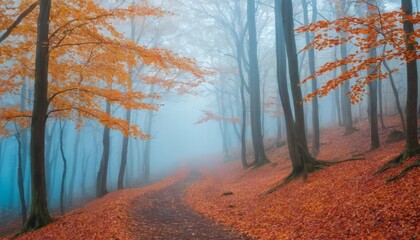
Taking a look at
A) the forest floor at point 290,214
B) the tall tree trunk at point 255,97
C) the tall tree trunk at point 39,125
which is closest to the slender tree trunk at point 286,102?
the forest floor at point 290,214

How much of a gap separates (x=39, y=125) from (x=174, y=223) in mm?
5791

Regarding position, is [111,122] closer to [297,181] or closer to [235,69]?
[297,181]

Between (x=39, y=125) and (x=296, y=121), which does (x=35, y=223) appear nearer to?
(x=39, y=125)

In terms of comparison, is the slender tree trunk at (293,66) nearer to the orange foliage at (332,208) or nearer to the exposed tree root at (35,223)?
the orange foliage at (332,208)

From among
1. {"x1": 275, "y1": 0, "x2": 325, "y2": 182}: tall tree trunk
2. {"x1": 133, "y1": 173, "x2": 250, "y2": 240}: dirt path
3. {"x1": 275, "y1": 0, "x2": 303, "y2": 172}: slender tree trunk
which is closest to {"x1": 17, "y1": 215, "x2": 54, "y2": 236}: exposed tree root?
{"x1": 133, "y1": 173, "x2": 250, "y2": 240}: dirt path

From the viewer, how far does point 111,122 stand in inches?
477

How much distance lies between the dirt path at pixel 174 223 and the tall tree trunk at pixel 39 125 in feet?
10.7

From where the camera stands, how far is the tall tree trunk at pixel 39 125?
1013 cm

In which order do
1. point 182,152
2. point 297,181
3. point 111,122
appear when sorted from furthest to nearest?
point 182,152 → point 111,122 → point 297,181

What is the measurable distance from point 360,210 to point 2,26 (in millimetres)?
12601

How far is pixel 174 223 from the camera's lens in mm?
9594

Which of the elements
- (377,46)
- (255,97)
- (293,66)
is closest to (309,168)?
(293,66)

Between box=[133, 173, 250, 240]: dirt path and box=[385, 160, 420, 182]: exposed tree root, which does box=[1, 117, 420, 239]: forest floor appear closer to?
box=[133, 173, 250, 240]: dirt path

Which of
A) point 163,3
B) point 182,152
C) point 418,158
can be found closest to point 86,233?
point 418,158
